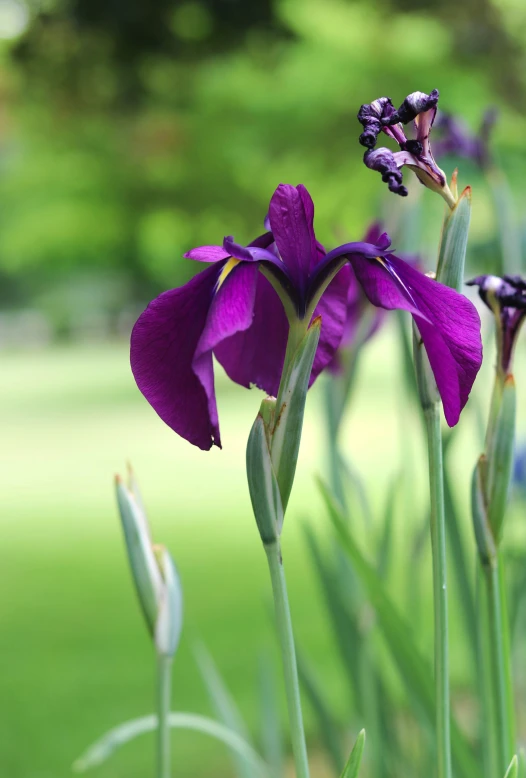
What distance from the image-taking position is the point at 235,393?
9211mm

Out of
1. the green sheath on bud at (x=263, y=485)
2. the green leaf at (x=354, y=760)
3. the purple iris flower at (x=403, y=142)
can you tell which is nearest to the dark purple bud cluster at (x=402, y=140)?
the purple iris flower at (x=403, y=142)

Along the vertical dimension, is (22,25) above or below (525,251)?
above

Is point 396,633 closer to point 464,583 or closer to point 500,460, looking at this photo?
point 500,460

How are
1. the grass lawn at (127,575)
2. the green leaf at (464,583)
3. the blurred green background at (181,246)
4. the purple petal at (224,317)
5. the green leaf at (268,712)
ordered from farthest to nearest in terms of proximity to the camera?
the blurred green background at (181,246), the grass lawn at (127,575), the green leaf at (268,712), the green leaf at (464,583), the purple petal at (224,317)

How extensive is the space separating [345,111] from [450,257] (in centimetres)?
817

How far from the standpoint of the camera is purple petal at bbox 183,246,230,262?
1.31ft

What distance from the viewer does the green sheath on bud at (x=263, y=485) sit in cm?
37

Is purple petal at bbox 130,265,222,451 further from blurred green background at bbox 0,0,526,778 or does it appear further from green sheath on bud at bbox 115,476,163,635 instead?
blurred green background at bbox 0,0,526,778

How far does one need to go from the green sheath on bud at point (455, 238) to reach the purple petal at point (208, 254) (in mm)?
92

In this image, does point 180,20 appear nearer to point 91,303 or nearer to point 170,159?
point 170,159

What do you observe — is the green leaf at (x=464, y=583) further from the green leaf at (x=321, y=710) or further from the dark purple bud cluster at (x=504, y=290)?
the dark purple bud cluster at (x=504, y=290)

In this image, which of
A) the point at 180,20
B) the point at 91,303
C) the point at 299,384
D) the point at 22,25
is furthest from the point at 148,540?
the point at 91,303

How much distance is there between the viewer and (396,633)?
0.55 m

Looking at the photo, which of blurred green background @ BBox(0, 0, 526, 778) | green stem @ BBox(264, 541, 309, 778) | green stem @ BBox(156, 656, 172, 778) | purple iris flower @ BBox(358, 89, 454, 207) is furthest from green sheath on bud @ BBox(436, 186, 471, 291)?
blurred green background @ BBox(0, 0, 526, 778)
